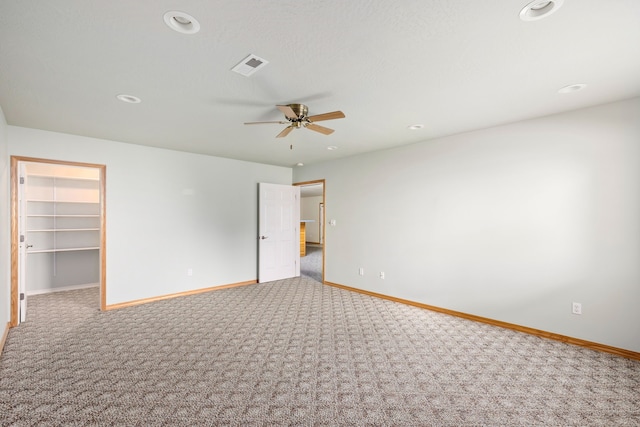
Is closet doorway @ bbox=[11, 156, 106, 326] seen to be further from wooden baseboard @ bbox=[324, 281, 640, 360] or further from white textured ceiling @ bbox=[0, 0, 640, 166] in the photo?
wooden baseboard @ bbox=[324, 281, 640, 360]

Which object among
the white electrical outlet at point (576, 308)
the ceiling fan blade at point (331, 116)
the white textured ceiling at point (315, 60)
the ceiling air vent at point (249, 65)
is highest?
the white textured ceiling at point (315, 60)

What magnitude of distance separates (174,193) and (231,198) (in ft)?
3.30


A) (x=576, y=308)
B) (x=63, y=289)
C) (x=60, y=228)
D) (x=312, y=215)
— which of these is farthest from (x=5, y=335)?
(x=312, y=215)

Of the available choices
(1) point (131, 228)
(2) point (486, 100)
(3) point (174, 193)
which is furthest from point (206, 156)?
(2) point (486, 100)

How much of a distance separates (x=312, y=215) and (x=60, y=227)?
923 centimetres

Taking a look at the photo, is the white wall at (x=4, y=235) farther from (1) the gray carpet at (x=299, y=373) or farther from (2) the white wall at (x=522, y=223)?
(2) the white wall at (x=522, y=223)

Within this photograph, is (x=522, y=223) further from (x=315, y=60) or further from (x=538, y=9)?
(x=315, y=60)

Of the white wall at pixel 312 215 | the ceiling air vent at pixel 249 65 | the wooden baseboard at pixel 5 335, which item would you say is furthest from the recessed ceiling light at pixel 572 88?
the white wall at pixel 312 215

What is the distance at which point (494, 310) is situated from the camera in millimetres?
3639

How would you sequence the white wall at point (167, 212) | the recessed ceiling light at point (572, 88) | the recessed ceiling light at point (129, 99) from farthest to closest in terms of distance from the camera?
the white wall at point (167, 212) < the recessed ceiling light at point (129, 99) < the recessed ceiling light at point (572, 88)

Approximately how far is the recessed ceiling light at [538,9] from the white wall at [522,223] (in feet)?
6.74

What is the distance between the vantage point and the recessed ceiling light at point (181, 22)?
5.25 feet

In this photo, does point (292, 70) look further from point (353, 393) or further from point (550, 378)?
point (550, 378)

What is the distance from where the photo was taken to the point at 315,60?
2.07 m
